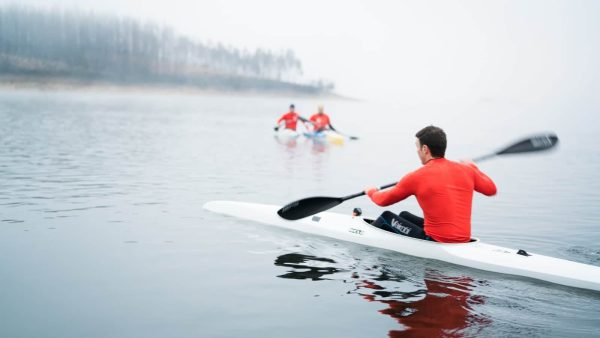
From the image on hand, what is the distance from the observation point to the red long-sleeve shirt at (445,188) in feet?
27.5

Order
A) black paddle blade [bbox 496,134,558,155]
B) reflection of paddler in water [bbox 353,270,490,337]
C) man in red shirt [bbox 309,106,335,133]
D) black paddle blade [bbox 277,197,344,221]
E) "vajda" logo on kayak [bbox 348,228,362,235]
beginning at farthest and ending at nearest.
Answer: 1. man in red shirt [bbox 309,106,335,133]
2. black paddle blade [bbox 496,134,558,155]
3. black paddle blade [bbox 277,197,344,221]
4. "vajda" logo on kayak [bbox 348,228,362,235]
5. reflection of paddler in water [bbox 353,270,490,337]

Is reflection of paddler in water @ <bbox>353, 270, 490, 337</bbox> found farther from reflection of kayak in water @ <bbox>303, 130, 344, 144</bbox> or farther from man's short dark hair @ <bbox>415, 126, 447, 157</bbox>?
reflection of kayak in water @ <bbox>303, 130, 344, 144</bbox>

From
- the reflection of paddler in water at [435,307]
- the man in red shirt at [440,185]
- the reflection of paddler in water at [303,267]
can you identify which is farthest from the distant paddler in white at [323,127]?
the reflection of paddler in water at [435,307]

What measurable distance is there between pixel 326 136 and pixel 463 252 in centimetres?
2400

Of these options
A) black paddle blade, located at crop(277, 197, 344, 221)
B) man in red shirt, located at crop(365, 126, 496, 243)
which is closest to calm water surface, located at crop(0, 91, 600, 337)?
black paddle blade, located at crop(277, 197, 344, 221)

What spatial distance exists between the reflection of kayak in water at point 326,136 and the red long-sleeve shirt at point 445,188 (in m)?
23.1

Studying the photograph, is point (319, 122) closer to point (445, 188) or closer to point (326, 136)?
point (326, 136)

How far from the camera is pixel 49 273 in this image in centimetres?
833

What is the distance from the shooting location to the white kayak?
8211mm

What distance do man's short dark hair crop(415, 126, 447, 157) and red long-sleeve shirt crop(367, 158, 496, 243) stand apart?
0.44 feet

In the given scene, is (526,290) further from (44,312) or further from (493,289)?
(44,312)

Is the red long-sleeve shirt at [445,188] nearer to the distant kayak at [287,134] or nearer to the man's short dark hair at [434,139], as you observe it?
the man's short dark hair at [434,139]

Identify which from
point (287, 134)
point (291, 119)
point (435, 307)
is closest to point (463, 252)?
point (435, 307)

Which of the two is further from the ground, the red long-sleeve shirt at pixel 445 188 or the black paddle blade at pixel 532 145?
the black paddle blade at pixel 532 145
